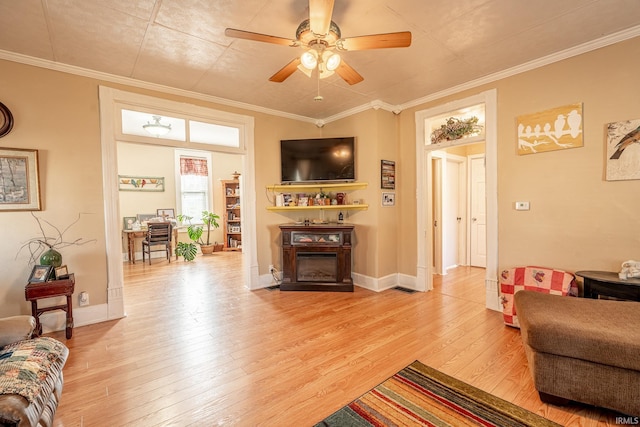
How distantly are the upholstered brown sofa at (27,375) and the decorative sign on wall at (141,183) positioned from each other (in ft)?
18.9

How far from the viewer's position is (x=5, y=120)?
8.78ft

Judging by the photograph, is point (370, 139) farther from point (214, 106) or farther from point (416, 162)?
point (214, 106)

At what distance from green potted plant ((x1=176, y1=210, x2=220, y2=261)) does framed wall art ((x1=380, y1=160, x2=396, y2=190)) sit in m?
4.85

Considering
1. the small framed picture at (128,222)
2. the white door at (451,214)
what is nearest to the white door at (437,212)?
the white door at (451,214)

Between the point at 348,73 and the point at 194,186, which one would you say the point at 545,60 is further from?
the point at 194,186

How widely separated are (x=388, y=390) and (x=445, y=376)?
48 cm

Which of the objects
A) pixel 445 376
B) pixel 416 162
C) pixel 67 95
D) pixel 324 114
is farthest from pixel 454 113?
pixel 67 95

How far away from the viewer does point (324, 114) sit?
4688 millimetres

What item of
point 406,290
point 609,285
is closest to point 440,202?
point 406,290

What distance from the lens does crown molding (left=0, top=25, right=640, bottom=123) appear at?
2.61 metres

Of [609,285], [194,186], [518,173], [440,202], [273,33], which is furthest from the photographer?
[194,186]

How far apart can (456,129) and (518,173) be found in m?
0.99

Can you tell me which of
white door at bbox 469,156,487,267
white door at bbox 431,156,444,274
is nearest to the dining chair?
white door at bbox 431,156,444,274

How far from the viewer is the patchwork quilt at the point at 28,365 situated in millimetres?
1258
